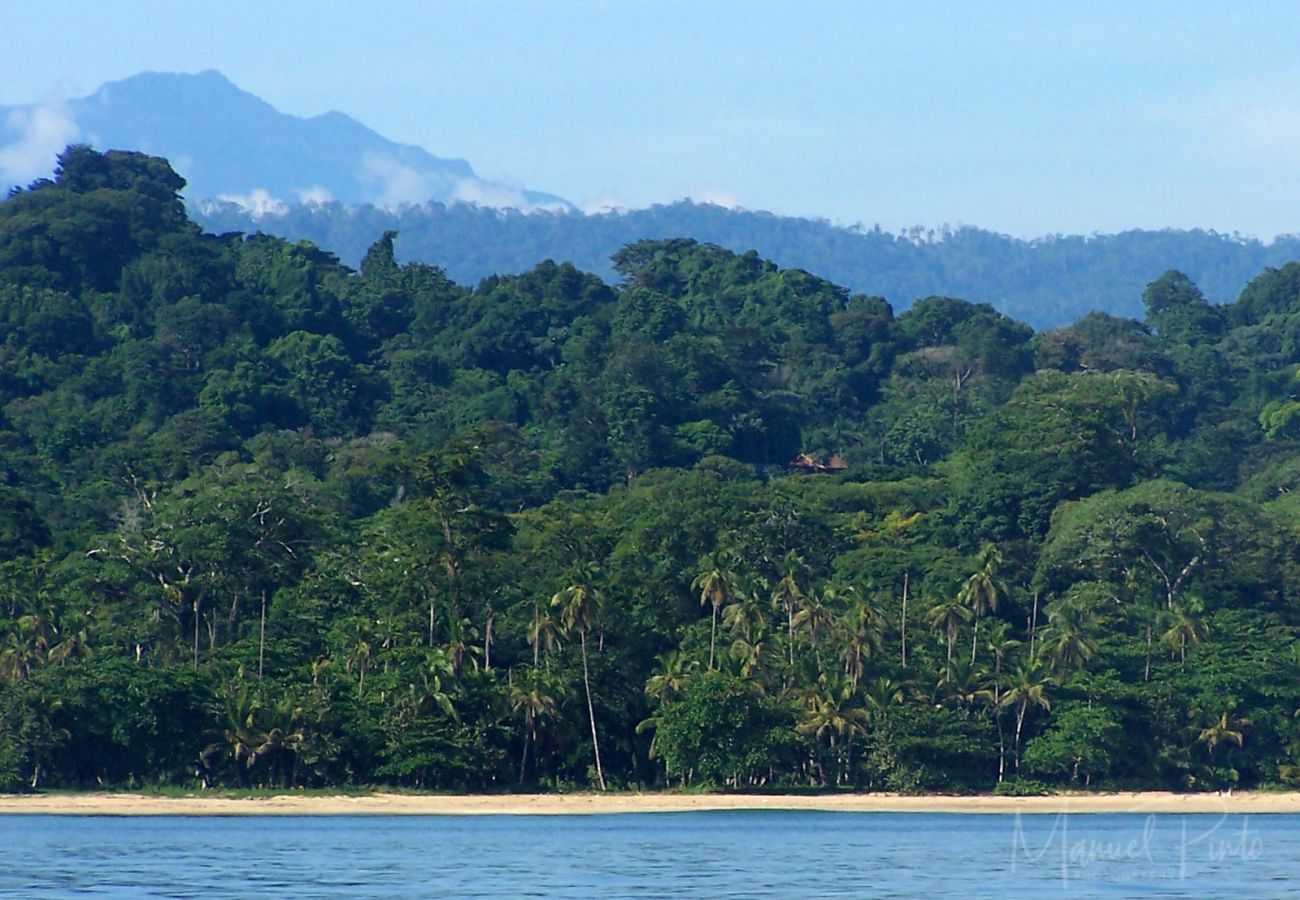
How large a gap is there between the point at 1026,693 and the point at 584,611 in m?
14.3

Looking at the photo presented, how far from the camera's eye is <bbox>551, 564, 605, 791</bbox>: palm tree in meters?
64.9

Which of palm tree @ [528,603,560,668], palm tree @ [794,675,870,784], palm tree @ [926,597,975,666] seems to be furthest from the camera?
palm tree @ [926,597,975,666]

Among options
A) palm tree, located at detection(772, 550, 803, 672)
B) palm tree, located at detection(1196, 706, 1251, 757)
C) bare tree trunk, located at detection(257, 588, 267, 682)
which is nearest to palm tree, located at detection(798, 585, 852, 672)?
palm tree, located at detection(772, 550, 803, 672)

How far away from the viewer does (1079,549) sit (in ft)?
259

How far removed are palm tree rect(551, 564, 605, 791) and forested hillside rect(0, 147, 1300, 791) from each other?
0.52 ft

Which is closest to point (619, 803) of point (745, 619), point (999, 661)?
point (745, 619)

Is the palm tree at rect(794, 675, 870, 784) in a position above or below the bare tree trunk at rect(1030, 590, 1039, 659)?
below

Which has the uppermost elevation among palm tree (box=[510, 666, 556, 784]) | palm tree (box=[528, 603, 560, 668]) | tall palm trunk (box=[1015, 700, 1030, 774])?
palm tree (box=[528, 603, 560, 668])

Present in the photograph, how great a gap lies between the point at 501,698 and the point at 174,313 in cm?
5927

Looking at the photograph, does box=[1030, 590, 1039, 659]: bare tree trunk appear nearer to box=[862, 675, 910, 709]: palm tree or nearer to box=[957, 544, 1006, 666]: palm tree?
box=[957, 544, 1006, 666]: palm tree

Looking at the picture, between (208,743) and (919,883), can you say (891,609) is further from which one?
(919,883)

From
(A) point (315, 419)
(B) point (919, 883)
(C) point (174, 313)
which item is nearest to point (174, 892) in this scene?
(B) point (919, 883)

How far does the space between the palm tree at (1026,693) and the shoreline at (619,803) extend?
2.73 metres

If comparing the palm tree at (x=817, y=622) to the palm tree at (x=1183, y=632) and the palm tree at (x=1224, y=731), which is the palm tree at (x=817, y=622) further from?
the palm tree at (x=1224, y=731)
